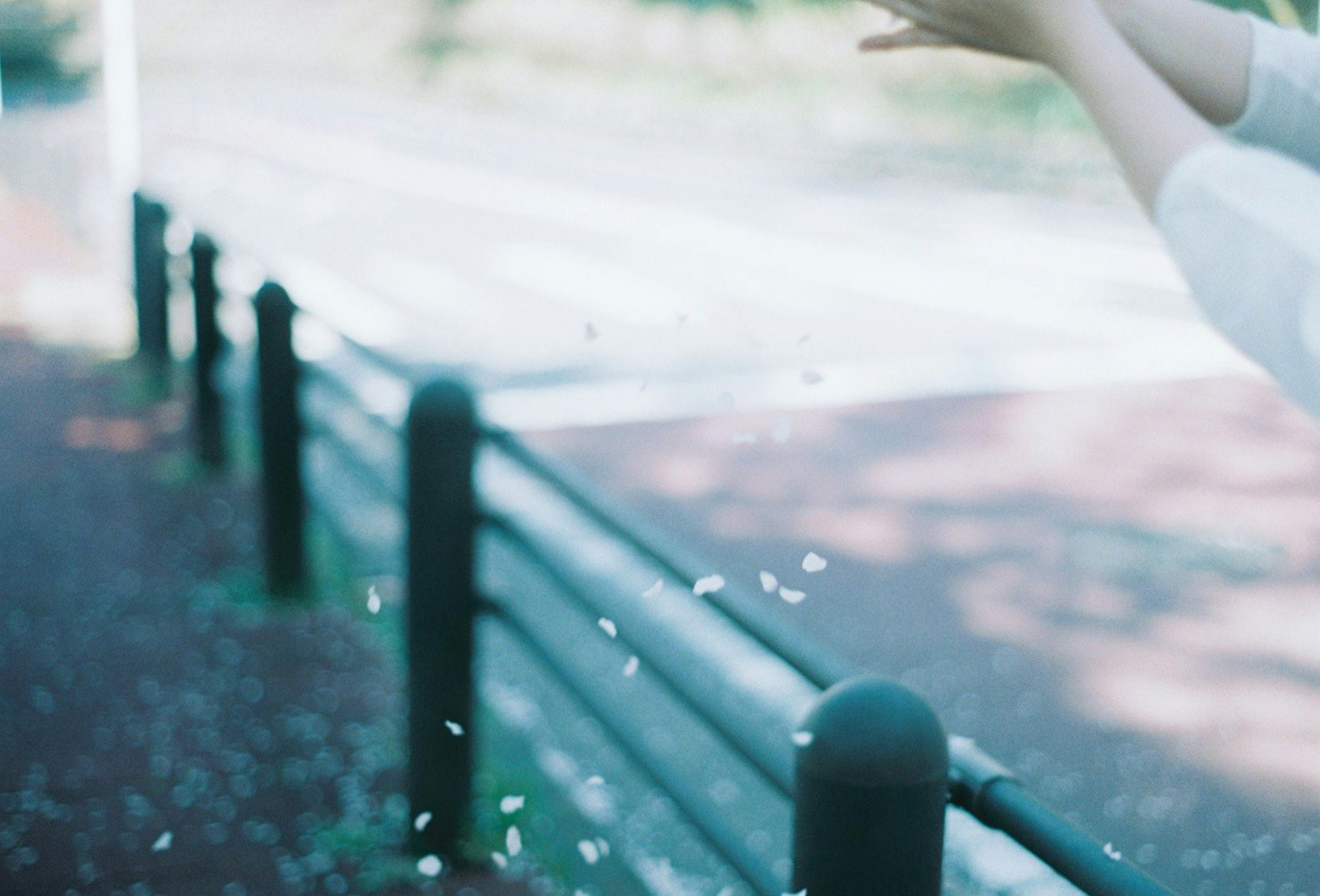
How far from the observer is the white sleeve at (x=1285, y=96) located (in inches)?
30.6

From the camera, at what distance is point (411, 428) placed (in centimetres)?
283

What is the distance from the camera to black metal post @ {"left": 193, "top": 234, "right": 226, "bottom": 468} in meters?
5.85

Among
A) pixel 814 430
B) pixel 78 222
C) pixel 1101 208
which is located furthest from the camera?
pixel 1101 208

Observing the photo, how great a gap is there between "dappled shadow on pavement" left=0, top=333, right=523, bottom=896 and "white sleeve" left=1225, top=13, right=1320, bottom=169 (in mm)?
2507

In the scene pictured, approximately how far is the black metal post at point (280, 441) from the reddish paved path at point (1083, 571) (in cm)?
161

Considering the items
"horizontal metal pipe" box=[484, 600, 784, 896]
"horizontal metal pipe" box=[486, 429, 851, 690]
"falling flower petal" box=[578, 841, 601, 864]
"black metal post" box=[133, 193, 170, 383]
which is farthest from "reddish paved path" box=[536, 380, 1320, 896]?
"black metal post" box=[133, 193, 170, 383]

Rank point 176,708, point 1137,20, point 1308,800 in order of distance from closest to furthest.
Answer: point 1137,20, point 1308,800, point 176,708

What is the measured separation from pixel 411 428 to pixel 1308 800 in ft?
7.92

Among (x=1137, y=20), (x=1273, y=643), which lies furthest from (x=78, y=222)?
(x=1137, y=20)

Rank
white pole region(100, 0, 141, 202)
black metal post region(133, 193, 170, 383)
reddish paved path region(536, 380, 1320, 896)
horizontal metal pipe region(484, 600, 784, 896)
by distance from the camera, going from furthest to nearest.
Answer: white pole region(100, 0, 141, 202)
black metal post region(133, 193, 170, 383)
reddish paved path region(536, 380, 1320, 896)
horizontal metal pipe region(484, 600, 784, 896)

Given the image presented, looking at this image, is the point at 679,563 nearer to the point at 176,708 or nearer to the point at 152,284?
the point at 176,708

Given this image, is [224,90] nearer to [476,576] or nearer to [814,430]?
[814,430]

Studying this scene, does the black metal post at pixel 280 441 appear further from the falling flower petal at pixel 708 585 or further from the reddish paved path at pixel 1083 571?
the falling flower petal at pixel 708 585

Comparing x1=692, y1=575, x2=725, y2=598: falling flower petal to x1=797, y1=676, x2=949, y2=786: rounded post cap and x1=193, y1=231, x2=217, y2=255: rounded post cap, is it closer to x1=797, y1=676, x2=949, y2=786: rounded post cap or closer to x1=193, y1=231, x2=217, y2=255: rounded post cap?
x1=797, y1=676, x2=949, y2=786: rounded post cap
